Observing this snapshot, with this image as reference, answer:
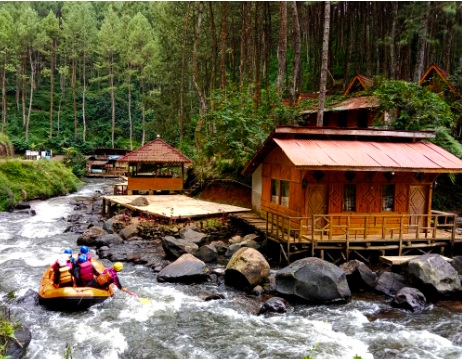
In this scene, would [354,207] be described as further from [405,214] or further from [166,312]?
[166,312]

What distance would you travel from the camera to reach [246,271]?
13.4 m

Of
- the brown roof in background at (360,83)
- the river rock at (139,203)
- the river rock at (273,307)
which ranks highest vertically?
the brown roof in background at (360,83)

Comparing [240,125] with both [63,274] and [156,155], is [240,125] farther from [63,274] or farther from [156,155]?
[63,274]

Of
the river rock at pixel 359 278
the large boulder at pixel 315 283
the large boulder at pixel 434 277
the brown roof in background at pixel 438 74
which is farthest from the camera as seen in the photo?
the brown roof in background at pixel 438 74

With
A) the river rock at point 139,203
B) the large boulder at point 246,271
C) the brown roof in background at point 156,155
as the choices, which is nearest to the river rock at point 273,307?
the large boulder at point 246,271

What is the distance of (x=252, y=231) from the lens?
63.6 ft

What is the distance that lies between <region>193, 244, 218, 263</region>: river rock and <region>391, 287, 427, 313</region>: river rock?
22.4 feet

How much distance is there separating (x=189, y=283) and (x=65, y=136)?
5165cm

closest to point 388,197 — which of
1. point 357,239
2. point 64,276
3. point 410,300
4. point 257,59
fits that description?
point 357,239

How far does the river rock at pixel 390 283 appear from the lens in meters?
13.3

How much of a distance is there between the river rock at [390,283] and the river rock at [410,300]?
0.62 m

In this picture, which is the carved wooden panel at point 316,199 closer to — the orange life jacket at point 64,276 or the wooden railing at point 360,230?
the wooden railing at point 360,230

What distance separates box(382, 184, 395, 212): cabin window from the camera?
17109 millimetres

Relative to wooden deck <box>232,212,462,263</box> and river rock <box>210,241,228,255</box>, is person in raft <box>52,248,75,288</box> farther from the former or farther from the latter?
wooden deck <box>232,212,462,263</box>
